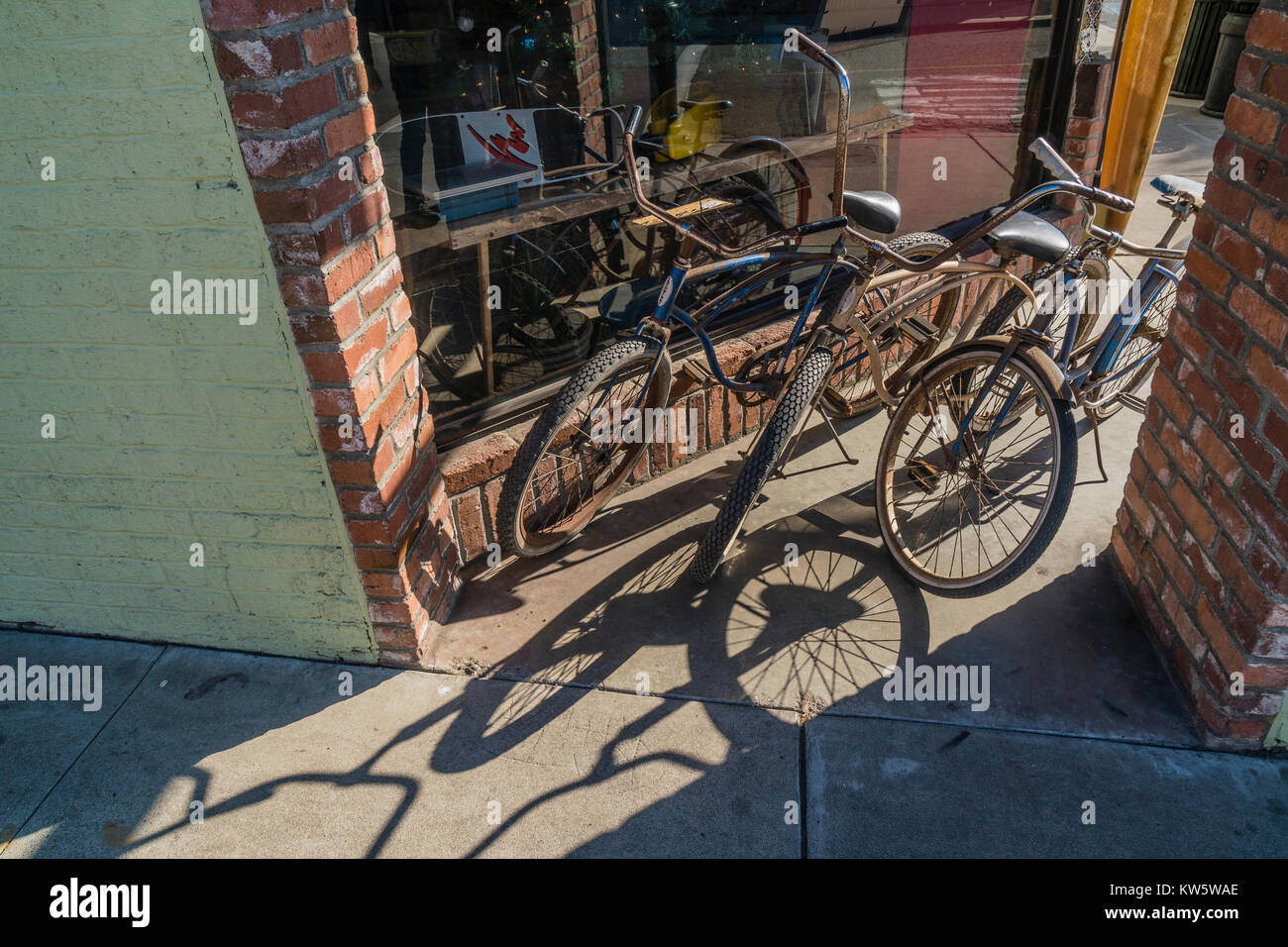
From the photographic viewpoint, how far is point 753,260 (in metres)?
2.67

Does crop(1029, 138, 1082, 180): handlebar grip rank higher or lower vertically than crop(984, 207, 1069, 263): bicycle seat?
higher

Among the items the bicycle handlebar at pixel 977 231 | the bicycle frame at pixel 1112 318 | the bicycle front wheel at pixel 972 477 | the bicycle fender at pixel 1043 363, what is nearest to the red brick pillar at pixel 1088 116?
the bicycle frame at pixel 1112 318

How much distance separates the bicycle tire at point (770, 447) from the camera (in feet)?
8.63

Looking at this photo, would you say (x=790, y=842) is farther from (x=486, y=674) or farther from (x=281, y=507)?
(x=281, y=507)

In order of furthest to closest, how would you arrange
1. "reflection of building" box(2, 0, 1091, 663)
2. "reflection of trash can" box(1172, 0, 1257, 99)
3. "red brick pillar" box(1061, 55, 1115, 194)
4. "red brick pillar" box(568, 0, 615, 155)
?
"reflection of trash can" box(1172, 0, 1257, 99), "red brick pillar" box(1061, 55, 1115, 194), "red brick pillar" box(568, 0, 615, 155), "reflection of building" box(2, 0, 1091, 663)

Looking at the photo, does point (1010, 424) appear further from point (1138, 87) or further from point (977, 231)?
point (1138, 87)

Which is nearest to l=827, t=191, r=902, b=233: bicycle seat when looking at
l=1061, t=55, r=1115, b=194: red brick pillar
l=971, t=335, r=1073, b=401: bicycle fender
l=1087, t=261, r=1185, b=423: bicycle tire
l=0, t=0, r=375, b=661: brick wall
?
l=971, t=335, r=1073, b=401: bicycle fender

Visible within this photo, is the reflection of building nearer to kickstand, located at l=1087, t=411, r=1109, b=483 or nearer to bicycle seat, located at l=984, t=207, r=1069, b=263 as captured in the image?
bicycle seat, located at l=984, t=207, r=1069, b=263

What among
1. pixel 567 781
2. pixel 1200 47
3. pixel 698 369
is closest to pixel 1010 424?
pixel 698 369

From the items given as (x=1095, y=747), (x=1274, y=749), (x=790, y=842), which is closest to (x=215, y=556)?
(x=790, y=842)

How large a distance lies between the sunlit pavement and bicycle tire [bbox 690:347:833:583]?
308 millimetres

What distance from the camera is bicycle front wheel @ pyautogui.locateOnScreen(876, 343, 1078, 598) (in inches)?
98.2

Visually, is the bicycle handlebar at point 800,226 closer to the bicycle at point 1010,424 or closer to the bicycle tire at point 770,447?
the bicycle tire at point 770,447

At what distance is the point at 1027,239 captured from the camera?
2.75 meters
